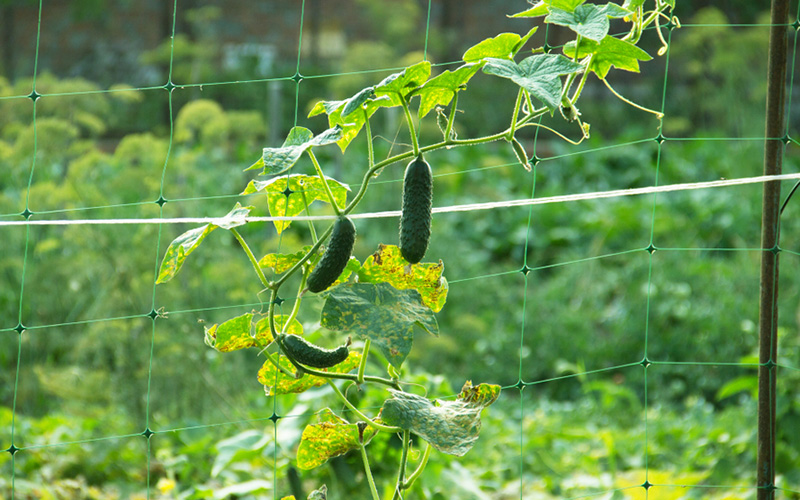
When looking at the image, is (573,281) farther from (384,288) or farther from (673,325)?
(384,288)

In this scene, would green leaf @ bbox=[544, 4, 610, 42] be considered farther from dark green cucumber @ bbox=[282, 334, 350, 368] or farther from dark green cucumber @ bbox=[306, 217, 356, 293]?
dark green cucumber @ bbox=[282, 334, 350, 368]

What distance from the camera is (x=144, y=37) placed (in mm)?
7434

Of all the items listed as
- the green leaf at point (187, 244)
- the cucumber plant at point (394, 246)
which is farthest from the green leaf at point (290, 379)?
the green leaf at point (187, 244)

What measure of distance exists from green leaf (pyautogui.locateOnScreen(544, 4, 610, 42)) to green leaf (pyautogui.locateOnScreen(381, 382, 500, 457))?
0.59m

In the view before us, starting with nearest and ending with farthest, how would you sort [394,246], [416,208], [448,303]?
1. [416,208]
2. [394,246]
3. [448,303]

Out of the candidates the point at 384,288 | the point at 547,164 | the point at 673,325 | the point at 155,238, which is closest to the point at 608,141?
the point at 547,164

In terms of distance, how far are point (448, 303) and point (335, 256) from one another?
288 centimetres

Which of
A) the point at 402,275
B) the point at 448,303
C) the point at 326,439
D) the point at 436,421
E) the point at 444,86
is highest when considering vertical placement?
the point at 444,86

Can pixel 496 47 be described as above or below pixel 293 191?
above

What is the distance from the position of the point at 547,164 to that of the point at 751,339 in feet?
8.39

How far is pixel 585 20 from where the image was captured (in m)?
1.12

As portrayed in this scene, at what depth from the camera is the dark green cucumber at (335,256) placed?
1.08 metres

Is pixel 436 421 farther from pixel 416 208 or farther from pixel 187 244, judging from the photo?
pixel 187 244

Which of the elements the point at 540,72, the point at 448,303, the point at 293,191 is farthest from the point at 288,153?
the point at 448,303
